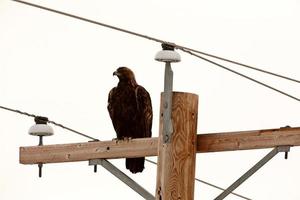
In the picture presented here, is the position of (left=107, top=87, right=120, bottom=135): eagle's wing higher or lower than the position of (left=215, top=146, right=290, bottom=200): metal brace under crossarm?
higher

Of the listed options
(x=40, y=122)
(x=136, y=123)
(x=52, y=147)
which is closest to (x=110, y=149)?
(x=52, y=147)

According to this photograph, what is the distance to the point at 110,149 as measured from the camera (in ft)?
34.8

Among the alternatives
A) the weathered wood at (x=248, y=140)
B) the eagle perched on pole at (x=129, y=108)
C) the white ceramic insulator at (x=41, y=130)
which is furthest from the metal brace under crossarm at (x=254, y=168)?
the eagle perched on pole at (x=129, y=108)

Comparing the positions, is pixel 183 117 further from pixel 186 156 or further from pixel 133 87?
pixel 133 87

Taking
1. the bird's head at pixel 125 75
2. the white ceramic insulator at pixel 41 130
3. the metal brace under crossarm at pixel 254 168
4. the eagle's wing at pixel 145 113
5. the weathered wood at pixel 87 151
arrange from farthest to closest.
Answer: the bird's head at pixel 125 75 → the eagle's wing at pixel 145 113 → the white ceramic insulator at pixel 41 130 → the weathered wood at pixel 87 151 → the metal brace under crossarm at pixel 254 168

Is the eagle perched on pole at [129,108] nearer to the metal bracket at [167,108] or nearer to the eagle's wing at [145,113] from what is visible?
the eagle's wing at [145,113]

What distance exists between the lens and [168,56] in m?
9.68

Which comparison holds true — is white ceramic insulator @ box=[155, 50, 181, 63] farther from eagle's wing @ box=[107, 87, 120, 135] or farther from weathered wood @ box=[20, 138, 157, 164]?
eagle's wing @ box=[107, 87, 120, 135]

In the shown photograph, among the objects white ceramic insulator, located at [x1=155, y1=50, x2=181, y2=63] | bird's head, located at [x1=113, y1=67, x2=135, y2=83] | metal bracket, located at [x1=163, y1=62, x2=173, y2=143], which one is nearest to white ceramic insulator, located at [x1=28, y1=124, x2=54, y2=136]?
bird's head, located at [x1=113, y1=67, x2=135, y2=83]

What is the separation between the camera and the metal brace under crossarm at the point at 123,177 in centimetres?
984

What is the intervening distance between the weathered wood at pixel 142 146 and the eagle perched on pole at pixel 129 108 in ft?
6.76

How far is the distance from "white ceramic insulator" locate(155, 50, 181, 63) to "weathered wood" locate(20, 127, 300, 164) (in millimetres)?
713

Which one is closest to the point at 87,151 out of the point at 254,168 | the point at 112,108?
the point at 254,168

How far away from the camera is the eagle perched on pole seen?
1325 cm
